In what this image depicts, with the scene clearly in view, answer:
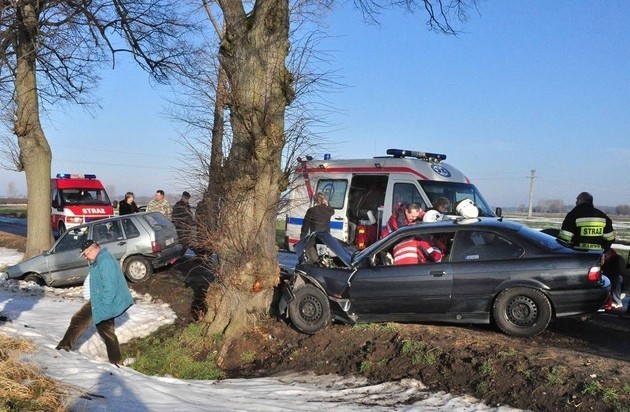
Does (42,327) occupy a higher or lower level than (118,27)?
lower

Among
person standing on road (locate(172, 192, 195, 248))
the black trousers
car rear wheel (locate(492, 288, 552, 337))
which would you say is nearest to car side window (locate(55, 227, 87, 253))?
person standing on road (locate(172, 192, 195, 248))

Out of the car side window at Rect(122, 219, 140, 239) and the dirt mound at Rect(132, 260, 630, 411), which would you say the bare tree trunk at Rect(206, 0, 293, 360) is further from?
the car side window at Rect(122, 219, 140, 239)

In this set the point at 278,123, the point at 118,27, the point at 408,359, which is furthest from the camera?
the point at 118,27

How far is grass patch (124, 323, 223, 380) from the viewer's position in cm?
828

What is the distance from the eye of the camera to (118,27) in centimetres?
1744

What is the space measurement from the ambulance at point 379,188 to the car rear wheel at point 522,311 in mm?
4290

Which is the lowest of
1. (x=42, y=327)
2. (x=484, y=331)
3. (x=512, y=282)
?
(x=42, y=327)

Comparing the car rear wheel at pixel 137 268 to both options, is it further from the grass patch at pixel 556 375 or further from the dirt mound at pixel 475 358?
the grass patch at pixel 556 375

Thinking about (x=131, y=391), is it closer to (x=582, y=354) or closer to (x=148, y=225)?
(x=582, y=354)

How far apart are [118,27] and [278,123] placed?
10607mm

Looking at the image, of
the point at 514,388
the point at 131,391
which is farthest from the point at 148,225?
the point at 514,388

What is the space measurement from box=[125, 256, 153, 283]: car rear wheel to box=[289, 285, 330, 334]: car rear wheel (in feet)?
20.0

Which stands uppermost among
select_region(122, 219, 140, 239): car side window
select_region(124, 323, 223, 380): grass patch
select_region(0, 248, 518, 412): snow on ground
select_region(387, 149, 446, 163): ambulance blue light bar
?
select_region(387, 149, 446, 163): ambulance blue light bar

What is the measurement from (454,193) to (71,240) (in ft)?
28.1
